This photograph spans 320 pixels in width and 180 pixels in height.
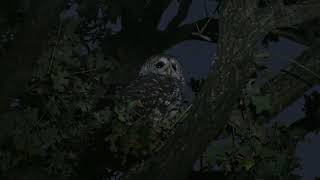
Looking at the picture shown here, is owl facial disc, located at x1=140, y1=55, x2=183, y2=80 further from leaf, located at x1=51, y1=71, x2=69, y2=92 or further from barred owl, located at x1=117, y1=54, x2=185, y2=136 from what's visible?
leaf, located at x1=51, y1=71, x2=69, y2=92

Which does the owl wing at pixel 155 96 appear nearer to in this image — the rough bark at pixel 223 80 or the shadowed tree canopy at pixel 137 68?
the shadowed tree canopy at pixel 137 68

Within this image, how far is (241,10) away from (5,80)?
1191mm

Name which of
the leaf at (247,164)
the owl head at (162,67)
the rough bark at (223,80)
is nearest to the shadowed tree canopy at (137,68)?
the rough bark at (223,80)

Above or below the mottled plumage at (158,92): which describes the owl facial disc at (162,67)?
above

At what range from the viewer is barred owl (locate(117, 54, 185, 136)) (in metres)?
4.19

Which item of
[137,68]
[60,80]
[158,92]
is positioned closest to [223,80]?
[60,80]

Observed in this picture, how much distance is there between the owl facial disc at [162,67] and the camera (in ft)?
19.4

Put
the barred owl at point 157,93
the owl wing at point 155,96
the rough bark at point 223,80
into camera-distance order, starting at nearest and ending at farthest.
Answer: the rough bark at point 223,80, the barred owl at point 157,93, the owl wing at point 155,96

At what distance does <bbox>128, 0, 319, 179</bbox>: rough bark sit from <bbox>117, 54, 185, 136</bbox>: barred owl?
0.58 m

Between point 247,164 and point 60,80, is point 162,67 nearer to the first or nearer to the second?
point 60,80

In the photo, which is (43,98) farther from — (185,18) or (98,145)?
(185,18)

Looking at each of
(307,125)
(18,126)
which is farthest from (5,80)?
(307,125)

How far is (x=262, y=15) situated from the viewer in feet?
10.3

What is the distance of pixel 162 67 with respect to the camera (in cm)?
594
